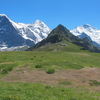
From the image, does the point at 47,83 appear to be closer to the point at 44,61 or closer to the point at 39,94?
the point at 39,94

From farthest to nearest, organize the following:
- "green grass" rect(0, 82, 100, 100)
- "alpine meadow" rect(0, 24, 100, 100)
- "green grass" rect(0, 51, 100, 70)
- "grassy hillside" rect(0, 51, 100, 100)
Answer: "green grass" rect(0, 51, 100, 70) → "alpine meadow" rect(0, 24, 100, 100) → "grassy hillside" rect(0, 51, 100, 100) → "green grass" rect(0, 82, 100, 100)

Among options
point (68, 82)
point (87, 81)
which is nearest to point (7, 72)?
point (68, 82)

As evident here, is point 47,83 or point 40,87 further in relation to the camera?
point 47,83

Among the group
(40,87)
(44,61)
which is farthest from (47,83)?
(44,61)

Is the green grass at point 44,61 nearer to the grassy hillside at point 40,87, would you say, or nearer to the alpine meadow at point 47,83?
the grassy hillside at point 40,87

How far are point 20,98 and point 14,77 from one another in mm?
14746

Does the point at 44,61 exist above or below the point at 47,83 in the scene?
above

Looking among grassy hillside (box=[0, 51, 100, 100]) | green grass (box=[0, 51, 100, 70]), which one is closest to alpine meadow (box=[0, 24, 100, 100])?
grassy hillside (box=[0, 51, 100, 100])

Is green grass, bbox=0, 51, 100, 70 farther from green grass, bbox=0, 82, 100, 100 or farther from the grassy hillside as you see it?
green grass, bbox=0, 82, 100, 100

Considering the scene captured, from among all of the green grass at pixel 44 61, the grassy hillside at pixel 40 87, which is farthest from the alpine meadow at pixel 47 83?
the green grass at pixel 44 61

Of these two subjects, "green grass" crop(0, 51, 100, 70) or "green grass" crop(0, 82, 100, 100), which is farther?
"green grass" crop(0, 51, 100, 70)

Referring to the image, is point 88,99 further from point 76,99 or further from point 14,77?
point 14,77

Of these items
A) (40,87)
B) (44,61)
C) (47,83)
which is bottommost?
(47,83)

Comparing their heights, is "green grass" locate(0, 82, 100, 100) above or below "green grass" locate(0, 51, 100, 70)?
below
